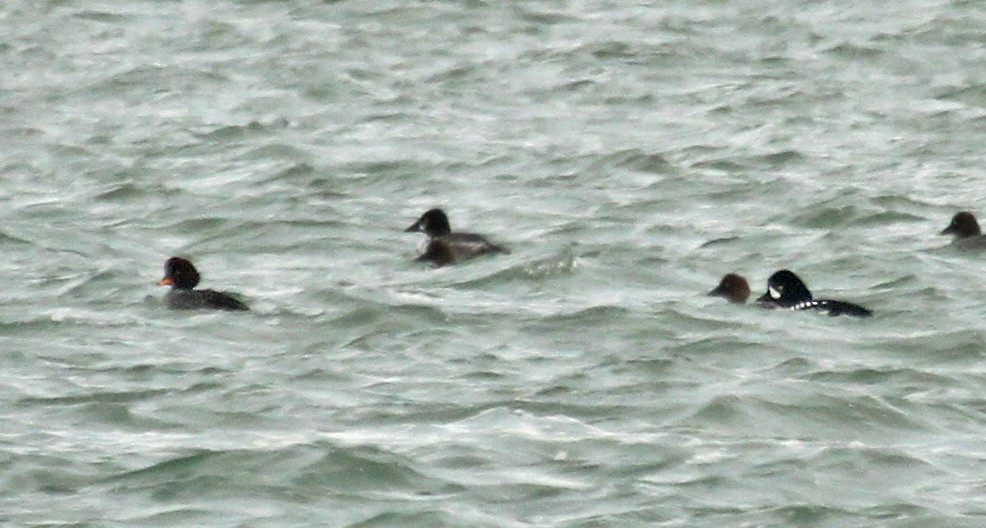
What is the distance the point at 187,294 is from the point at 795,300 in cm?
328

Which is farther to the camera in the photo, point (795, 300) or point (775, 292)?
point (775, 292)

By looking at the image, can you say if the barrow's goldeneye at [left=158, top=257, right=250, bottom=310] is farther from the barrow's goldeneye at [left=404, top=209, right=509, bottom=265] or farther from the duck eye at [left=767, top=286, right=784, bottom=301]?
the duck eye at [left=767, top=286, right=784, bottom=301]

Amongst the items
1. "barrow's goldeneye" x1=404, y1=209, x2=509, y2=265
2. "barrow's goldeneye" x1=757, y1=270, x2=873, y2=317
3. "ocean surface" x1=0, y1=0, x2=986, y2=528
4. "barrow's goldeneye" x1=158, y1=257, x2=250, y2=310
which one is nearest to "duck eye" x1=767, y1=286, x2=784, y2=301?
"barrow's goldeneye" x1=757, y1=270, x2=873, y2=317

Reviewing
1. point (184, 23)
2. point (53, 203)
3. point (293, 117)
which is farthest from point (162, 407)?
point (184, 23)

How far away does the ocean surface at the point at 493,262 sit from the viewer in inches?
405

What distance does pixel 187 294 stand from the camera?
46.3ft

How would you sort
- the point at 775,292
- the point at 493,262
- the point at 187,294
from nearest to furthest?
the point at 775,292 < the point at 187,294 < the point at 493,262

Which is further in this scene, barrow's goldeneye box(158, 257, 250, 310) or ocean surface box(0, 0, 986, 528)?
barrow's goldeneye box(158, 257, 250, 310)

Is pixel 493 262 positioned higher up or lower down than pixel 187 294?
lower down

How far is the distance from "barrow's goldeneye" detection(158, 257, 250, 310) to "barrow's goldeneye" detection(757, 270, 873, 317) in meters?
2.83

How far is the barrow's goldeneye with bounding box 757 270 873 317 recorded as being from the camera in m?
13.7

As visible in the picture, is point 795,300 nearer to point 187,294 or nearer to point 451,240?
point 451,240

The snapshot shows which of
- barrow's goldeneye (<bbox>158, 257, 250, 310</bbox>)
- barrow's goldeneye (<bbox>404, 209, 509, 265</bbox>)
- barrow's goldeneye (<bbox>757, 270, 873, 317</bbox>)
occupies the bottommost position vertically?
barrow's goldeneye (<bbox>757, 270, 873, 317</bbox>)

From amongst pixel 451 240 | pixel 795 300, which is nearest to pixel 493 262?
pixel 451 240
